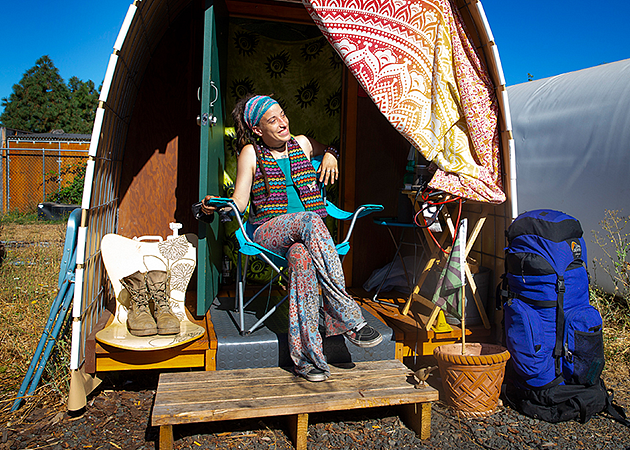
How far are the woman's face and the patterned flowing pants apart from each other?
2.65ft

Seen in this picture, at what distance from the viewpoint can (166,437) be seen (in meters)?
2.19

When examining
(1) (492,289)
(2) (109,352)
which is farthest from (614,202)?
(2) (109,352)

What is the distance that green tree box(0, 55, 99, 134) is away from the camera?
106ft

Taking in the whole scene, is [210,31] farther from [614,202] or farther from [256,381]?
[614,202]

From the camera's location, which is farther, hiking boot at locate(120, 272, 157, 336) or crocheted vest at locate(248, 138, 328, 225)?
crocheted vest at locate(248, 138, 328, 225)

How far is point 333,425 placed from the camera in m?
2.56

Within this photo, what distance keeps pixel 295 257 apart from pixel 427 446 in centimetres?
117

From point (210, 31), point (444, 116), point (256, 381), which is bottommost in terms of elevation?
point (256, 381)

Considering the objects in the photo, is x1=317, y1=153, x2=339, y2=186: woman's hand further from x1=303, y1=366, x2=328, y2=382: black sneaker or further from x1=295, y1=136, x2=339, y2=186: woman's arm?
x1=303, y1=366, x2=328, y2=382: black sneaker

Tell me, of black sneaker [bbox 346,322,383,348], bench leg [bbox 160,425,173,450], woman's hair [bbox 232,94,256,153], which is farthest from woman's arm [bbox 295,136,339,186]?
bench leg [bbox 160,425,173,450]

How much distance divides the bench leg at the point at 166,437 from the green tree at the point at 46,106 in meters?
33.3

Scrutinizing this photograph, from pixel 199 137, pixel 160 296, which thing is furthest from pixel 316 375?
pixel 199 137

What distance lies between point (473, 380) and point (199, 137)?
2770mm

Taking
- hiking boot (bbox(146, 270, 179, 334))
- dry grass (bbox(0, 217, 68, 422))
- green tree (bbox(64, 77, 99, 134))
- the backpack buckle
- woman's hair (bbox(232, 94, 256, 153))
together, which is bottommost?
dry grass (bbox(0, 217, 68, 422))
